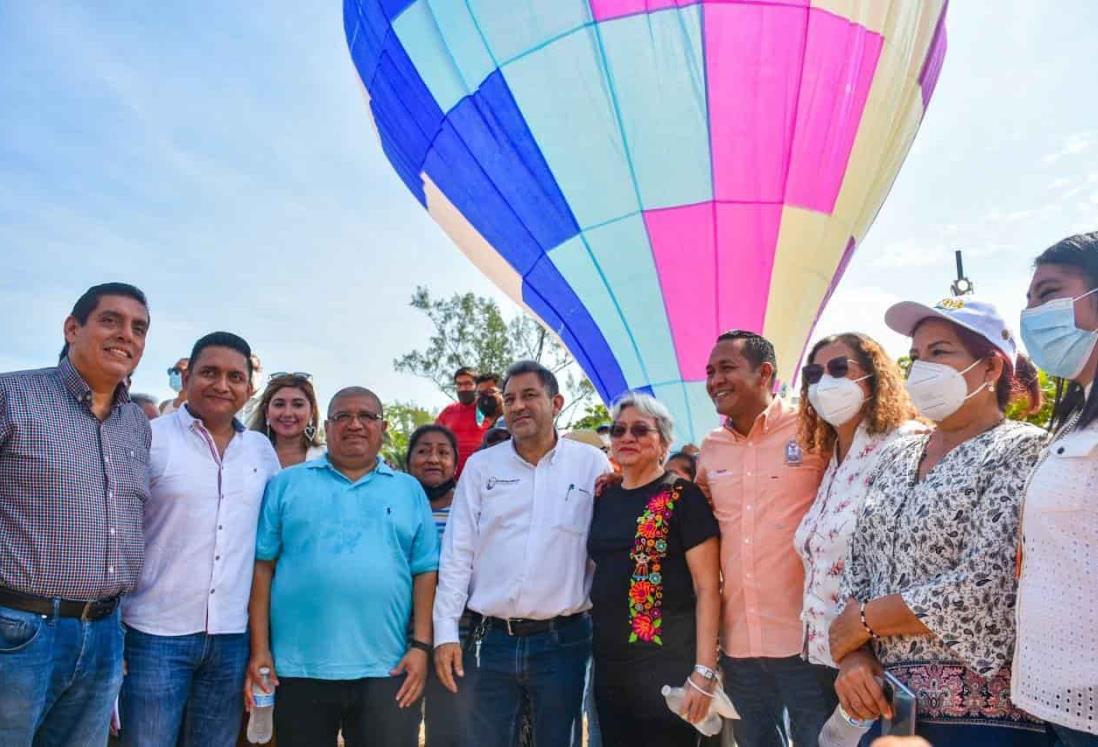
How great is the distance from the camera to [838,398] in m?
3.21

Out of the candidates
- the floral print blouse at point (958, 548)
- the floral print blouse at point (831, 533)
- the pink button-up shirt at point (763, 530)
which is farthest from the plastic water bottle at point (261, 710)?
the floral print blouse at point (958, 548)

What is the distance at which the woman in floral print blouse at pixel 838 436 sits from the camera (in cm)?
295

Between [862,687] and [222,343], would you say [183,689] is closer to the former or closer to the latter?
[222,343]

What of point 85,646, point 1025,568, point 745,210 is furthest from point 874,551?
point 745,210

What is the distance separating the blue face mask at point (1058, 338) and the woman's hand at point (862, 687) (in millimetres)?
1014

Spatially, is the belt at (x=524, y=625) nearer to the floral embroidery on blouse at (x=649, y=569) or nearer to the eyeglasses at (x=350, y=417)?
the floral embroidery on blouse at (x=649, y=569)

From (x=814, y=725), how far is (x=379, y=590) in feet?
5.96

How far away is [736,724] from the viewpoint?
11.4ft

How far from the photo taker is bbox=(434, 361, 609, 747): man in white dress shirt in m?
3.53

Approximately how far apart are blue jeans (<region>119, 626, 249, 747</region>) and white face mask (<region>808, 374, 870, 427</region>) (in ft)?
8.35

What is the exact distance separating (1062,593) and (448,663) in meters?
2.36

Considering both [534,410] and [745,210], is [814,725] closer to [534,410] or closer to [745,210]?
[534,410]

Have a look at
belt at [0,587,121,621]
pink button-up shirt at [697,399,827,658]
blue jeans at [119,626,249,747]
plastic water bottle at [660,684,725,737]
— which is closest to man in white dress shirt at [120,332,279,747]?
blue jeans at [119,626,249,747]

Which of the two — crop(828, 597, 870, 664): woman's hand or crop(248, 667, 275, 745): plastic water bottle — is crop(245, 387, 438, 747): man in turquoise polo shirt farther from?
crop(828, 597, 870, 664): woman's hand
